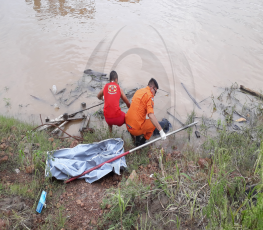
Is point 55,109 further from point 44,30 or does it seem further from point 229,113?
point 44,30

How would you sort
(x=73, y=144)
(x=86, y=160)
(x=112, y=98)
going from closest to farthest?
1. (x=86, y=160)
2. (x=73, y=144)
3. (x=112, y=98)

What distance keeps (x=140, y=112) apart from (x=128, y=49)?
497 cm

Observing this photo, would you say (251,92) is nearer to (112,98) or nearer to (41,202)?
(112,98)

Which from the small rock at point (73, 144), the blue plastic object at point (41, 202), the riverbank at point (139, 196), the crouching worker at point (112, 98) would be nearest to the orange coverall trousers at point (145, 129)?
the crouching worker at point (112, 98)

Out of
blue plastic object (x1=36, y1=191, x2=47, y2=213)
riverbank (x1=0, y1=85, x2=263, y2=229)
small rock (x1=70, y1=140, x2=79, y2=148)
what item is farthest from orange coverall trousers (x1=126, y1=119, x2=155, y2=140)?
blue plastic object (x1=36, y1=191, x2=47, y2=213)

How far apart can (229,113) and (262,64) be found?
330cm

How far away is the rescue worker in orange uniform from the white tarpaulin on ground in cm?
48

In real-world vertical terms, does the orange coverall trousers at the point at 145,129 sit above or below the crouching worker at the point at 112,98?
below

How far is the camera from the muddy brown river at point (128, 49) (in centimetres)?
588

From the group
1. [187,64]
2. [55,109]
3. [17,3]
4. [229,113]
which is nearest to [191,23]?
[187,64]

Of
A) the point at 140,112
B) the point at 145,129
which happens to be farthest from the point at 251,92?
the point at 140,112

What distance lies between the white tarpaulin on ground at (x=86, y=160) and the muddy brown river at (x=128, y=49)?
187 cm

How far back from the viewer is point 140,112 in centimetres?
382

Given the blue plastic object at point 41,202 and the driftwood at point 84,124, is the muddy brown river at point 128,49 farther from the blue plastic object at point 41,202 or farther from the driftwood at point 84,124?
the blue plastic object at point 41,202
